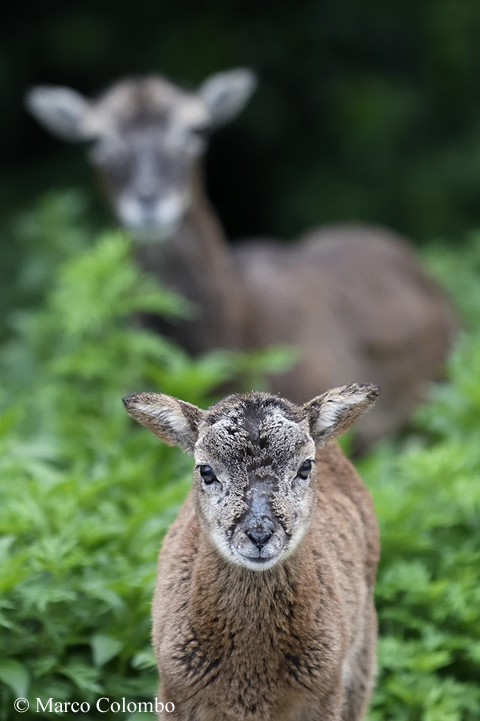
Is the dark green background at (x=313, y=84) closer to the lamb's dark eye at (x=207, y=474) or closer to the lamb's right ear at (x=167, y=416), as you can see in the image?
the lamb's right ear at (x=167, y=416)

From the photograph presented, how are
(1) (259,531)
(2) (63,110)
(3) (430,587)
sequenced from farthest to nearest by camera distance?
(2) (63,110) < (3) (430,587) < (1) (259,531)

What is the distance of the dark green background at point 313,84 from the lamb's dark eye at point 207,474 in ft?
27.0

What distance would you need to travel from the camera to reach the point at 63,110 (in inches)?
319

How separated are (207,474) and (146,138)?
4329 mm

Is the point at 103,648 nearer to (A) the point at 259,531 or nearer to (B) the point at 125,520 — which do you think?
(B) the point at 125,520

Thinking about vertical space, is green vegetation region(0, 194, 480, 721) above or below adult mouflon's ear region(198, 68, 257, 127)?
below

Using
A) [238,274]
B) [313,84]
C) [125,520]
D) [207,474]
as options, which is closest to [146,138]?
[238,274]

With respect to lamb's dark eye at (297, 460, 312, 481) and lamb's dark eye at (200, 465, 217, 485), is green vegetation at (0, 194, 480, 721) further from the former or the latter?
lamb's dark eye at (297, 460, 312, 481)

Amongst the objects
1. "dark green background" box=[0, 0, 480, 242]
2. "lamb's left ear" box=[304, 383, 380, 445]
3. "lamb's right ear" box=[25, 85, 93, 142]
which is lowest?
"lamb's left ear" box=[304, 383, 380, 445]

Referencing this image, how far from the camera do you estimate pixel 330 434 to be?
12.6 feet

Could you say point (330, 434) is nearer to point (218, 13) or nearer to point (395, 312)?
point (395, 312)

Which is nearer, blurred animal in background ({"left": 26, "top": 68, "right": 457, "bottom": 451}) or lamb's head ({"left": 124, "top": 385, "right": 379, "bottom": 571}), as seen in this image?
lamb's head ({"left": 124, "top": 385, "right": 379, "bottom": 571})

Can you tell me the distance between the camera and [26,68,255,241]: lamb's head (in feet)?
23.4


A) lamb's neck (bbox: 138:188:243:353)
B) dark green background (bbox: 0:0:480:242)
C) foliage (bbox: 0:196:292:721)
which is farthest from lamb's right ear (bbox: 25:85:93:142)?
dark green background (bbox: 0:0:480:242)
